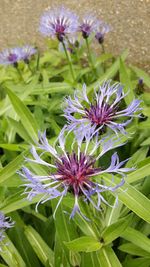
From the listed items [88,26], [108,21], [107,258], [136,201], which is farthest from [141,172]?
[108,21]

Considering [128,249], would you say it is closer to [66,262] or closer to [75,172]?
[66,262]

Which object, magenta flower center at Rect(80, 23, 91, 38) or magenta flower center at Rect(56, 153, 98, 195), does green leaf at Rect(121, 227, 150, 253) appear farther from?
magenta flower center at Rect(80, 23, 91, 38)

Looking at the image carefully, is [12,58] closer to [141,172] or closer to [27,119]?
[27,119]

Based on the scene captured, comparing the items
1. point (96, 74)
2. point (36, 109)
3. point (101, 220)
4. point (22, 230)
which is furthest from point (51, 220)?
point (96, 74)

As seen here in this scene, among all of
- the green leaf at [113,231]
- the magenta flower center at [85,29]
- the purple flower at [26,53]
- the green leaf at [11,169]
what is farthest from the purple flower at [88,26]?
the green leaf at [113,231]

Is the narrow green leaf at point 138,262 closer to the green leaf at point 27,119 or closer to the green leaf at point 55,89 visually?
the green leaf at point 27,119

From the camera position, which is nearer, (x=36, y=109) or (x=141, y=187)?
(x=141, y=187)
